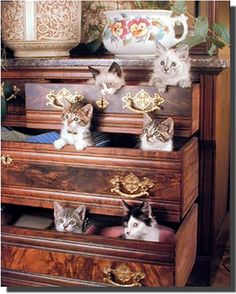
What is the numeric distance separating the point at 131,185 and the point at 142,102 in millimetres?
174

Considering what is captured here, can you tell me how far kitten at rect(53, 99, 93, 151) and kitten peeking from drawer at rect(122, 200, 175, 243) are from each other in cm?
17

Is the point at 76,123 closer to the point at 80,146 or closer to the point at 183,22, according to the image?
the point at 80,146

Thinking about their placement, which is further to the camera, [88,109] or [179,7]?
[179,7]

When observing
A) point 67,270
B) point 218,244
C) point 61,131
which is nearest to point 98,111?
point 61,131

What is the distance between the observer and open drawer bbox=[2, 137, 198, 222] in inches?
37.0

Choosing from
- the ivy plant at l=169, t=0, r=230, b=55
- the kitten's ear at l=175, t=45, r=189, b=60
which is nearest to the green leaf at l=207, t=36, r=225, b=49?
the ivy plant at l=169, t=0, r=230, b=55

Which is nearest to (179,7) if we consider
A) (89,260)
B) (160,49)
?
(160,49)

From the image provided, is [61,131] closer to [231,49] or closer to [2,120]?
[2,120]

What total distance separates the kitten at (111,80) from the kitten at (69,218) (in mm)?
242

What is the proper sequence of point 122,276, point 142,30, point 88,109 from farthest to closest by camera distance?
point 142,30 < point 88,109 < point 122,276

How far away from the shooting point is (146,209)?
0.93 meters

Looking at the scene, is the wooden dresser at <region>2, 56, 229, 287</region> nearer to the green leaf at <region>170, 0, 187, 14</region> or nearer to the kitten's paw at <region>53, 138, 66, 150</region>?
the kitten's paw at <region>53, 138, 66, 150</region>

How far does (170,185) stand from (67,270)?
0.25 meters

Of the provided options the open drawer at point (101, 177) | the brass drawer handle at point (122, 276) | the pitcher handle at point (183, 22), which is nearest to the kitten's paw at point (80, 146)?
the open drawer at point (101, 177)
